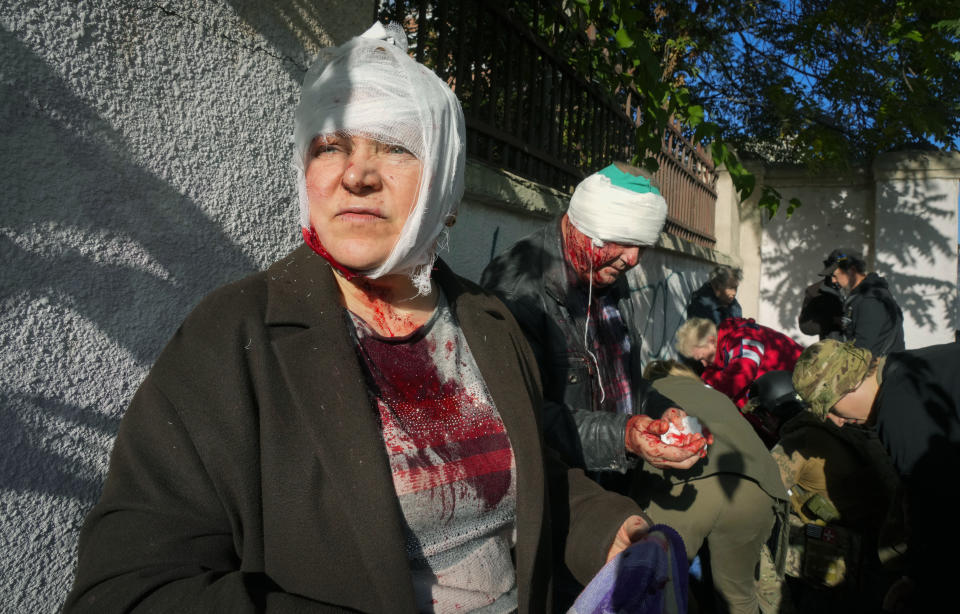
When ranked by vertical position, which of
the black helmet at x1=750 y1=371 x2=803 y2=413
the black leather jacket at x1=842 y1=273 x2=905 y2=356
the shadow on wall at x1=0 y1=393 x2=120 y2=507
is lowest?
the black helmet at x1=750 y1=371 x2=803 y2=413

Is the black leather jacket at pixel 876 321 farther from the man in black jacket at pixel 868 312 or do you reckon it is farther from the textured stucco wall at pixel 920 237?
the textured stucco wall at pixel 920 237

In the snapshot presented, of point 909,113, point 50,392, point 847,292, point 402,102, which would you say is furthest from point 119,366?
point 909,113

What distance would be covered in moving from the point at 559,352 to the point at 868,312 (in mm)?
4802

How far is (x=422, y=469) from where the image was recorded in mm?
1241

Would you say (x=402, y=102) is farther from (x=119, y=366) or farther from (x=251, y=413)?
(x=119, y=366)

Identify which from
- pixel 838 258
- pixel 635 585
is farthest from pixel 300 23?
pixel 838 258

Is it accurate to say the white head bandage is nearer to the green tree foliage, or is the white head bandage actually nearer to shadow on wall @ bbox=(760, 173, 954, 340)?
the green tree foliage

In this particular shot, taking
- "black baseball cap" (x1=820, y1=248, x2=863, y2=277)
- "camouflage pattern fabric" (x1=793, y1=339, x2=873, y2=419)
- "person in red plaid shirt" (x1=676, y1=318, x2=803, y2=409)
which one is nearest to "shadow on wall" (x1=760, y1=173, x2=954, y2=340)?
"black baseball cap" (x1=820, y1=248, x2=863, y2=277)

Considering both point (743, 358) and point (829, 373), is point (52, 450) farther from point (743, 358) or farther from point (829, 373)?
point (743, 358)

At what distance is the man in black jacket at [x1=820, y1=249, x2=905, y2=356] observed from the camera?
584cm

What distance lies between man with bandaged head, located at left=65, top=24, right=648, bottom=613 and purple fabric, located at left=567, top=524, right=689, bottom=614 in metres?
0.11

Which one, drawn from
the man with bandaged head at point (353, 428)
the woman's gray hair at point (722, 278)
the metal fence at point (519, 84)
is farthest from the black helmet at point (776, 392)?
the man with bandaged head at point (353, 428)

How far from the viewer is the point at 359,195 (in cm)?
130

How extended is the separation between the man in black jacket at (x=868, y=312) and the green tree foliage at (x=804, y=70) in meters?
1.62
